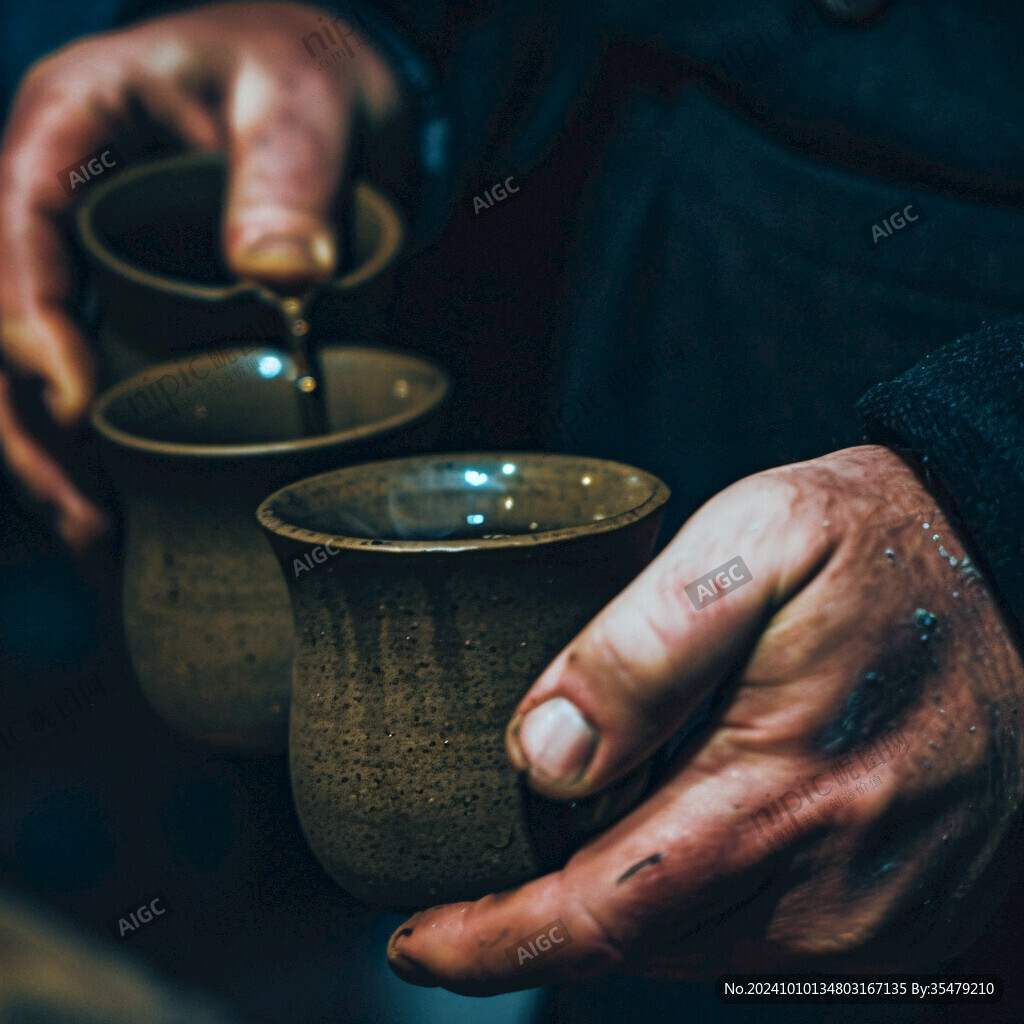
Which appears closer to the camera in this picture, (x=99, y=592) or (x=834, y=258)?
(x=834, y=258)

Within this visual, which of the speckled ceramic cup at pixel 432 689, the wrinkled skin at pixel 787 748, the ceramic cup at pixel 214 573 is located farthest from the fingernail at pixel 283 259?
the wrinkled skin at pixel 787 748

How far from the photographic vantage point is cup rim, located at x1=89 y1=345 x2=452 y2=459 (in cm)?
52

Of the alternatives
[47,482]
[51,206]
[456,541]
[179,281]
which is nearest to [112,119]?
[51,206]

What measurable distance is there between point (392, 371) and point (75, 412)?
286 millimetres

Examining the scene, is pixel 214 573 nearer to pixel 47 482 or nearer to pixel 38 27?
pixel 47 482

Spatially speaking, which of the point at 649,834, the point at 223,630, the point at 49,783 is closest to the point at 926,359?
the point at 649,834

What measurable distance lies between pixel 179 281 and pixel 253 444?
0.63 ft

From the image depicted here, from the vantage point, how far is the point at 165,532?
21.7 inches

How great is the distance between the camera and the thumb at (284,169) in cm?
68

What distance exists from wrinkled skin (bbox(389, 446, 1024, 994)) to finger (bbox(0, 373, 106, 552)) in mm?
519

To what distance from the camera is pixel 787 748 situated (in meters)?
0.43

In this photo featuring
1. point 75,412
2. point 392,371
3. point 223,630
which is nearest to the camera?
point 223,630

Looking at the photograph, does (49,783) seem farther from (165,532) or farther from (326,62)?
(326,62)

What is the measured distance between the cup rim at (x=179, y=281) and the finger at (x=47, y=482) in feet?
0.76
